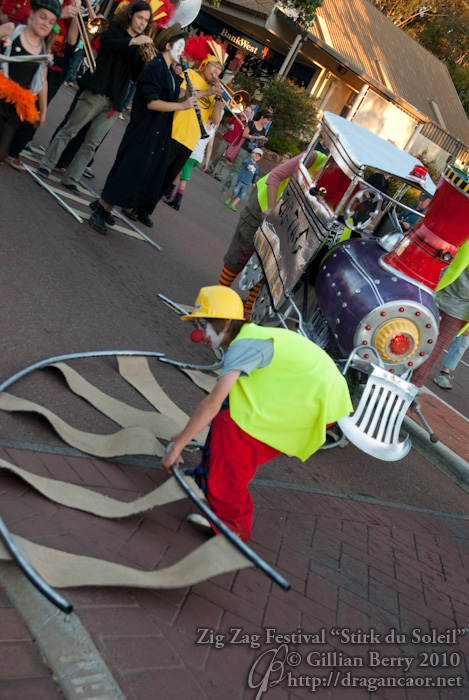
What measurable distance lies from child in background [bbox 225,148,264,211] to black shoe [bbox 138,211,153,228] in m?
4.87

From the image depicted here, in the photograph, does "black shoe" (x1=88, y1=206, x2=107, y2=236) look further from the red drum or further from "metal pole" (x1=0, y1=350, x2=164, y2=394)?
the red drum

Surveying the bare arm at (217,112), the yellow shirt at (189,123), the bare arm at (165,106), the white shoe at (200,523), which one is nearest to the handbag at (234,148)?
the bare arm at (217,112)

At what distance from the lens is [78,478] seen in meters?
3.45

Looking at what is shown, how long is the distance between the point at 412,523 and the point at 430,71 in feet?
101

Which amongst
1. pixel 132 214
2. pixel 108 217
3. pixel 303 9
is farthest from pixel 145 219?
pixel 303 9

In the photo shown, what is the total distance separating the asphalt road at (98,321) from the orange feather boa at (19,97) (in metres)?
0.74

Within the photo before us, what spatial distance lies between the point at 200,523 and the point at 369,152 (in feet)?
12.0

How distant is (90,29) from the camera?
24.3 ft

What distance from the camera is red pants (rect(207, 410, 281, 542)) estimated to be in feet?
11.2

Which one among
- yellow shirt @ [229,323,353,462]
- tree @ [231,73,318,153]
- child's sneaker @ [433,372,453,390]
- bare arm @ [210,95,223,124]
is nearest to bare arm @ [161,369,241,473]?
yellow shirt @ [229,323,353,462]

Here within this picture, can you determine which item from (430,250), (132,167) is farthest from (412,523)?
(132,167)

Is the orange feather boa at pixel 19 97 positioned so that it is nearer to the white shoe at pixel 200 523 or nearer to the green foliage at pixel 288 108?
the white shoe at pixel 200 523

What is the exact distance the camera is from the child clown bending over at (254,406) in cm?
328

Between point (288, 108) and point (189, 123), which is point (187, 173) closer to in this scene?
point (189, 123)
